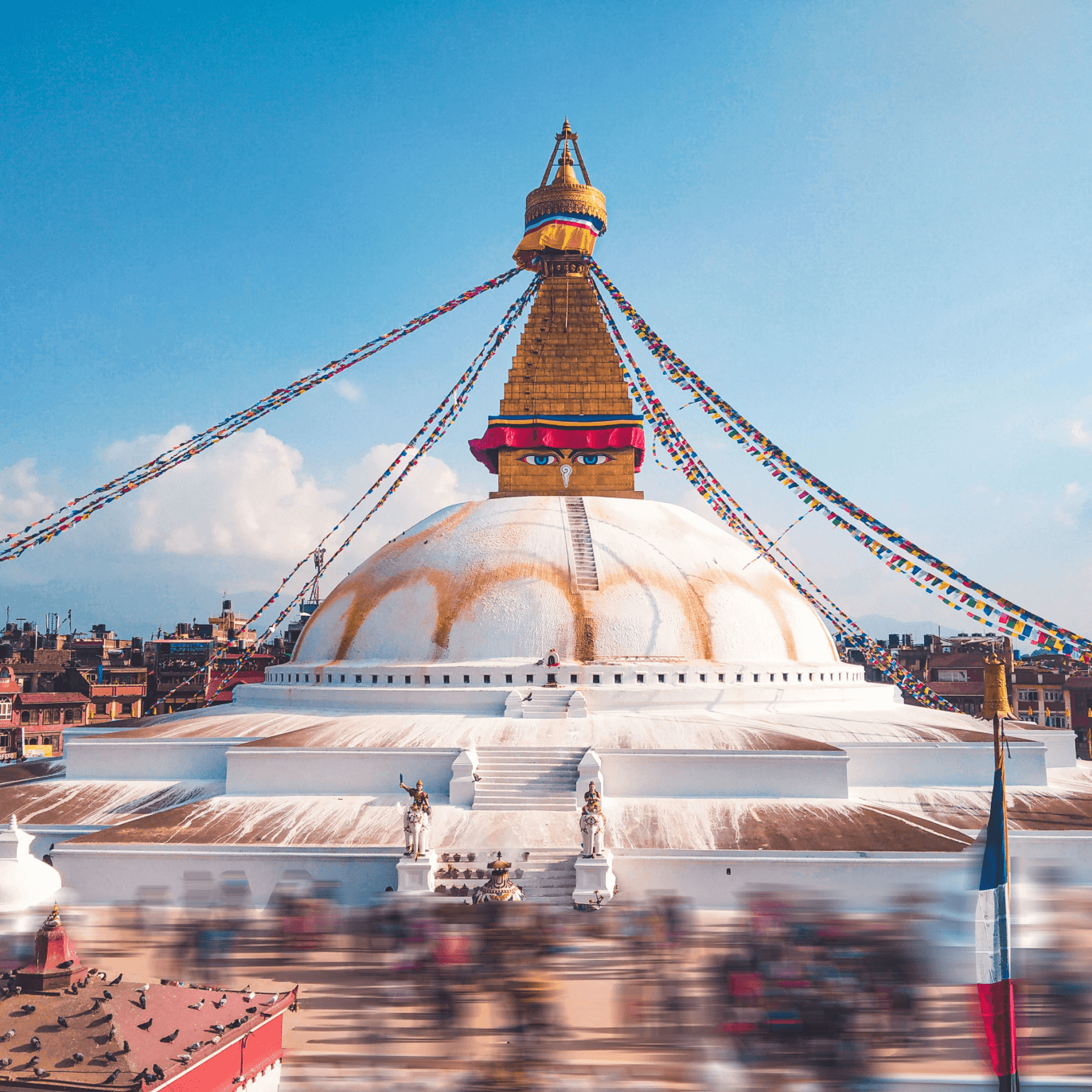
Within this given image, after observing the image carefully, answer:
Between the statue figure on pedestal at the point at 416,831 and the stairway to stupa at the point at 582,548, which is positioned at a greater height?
the stairway to stupa at the point at 582,548

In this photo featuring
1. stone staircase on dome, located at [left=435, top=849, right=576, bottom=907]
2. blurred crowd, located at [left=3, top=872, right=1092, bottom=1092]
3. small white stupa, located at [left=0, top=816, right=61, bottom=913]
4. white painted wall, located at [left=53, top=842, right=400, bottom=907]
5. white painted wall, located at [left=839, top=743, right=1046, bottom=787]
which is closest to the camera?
blurred crowd, located at [left=3, top=872, right=1092, bottom=1092]

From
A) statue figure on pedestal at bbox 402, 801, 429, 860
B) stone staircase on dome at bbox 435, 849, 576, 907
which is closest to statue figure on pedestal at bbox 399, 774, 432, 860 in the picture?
statue figure on pedestal at bbox 402, 801, 429, 860

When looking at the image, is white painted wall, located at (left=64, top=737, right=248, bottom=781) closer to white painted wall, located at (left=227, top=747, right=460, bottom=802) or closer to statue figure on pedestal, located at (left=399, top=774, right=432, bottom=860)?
white painted wall, located at (left=227, top=747, right=460, bottom=802)

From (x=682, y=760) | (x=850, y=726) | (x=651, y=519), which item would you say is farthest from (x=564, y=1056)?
(x=651, y=519)

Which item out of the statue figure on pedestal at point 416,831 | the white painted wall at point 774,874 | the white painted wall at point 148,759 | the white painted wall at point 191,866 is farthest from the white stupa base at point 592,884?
the white painted wall at point 148,759

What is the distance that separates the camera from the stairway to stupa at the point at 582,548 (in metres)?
14.6

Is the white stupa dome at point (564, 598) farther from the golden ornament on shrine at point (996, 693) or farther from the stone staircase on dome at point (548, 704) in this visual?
the golden ornament on shrine at point (996, 693)

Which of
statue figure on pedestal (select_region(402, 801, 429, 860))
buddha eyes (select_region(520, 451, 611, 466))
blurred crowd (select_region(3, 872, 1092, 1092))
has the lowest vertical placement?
blurred crowd (select_region(3, 872, 1092, 1092))

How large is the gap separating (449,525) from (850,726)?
7.34 m

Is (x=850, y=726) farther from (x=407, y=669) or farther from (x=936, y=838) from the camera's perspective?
(x=407, y=669)

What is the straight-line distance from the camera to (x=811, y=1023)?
6.20 metres

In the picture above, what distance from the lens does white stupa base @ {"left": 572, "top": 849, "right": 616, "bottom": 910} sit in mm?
9039

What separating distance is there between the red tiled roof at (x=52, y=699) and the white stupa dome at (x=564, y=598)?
17.4 metres

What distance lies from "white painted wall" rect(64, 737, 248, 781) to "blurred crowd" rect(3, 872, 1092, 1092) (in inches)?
127
